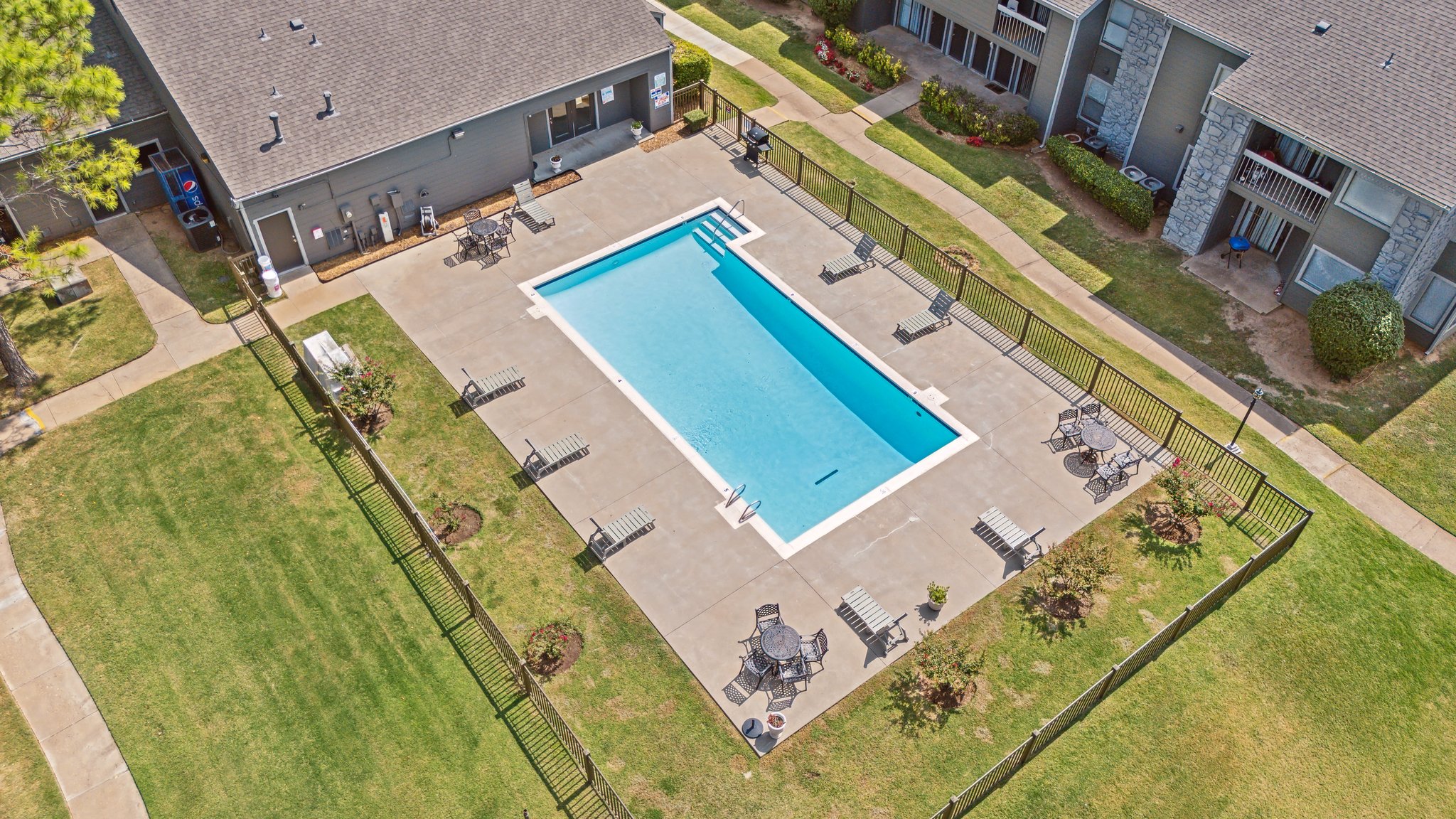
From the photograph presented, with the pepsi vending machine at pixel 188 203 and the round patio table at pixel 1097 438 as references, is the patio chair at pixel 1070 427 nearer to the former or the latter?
the round patio table at pixel 1097 438

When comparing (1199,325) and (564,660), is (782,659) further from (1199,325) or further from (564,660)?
(1199,325)

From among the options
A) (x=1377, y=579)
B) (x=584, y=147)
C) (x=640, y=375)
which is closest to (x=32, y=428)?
(x=640, y=375)

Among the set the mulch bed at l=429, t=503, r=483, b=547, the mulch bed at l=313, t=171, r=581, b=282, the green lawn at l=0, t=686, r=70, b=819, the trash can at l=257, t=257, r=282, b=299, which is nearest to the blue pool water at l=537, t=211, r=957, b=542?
the mulch bed at l=313, t=171, r=581, b=282

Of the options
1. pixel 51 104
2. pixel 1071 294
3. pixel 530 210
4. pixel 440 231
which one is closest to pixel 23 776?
pixel 51 104

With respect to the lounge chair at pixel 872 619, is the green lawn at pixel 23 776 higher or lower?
lower

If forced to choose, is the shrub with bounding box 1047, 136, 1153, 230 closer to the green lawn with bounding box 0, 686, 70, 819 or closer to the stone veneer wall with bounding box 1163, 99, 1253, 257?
the stone veneer wall with bounding box 1163, 99, 1253, 257

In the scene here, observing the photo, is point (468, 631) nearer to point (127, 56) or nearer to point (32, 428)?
point (32, 428)

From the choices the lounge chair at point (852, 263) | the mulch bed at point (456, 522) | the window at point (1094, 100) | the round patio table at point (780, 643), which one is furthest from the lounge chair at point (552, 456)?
the window at point (1094, 100)
